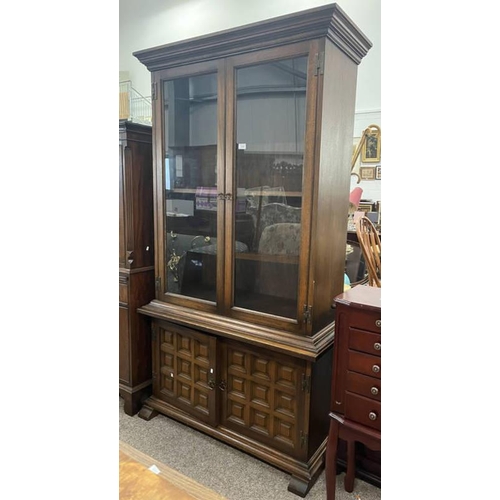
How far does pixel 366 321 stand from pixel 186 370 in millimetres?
1045

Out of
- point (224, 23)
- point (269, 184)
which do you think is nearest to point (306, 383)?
point (269, 184)

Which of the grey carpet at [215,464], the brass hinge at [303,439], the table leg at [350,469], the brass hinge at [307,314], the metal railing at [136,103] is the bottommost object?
the grey carpet at [215,464]

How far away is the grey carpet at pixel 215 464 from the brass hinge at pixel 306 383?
40 centimetres

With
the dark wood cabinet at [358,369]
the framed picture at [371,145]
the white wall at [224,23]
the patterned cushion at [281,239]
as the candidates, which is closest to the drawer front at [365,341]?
the dark wood cabinet at [358,369]

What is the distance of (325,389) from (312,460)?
276mm

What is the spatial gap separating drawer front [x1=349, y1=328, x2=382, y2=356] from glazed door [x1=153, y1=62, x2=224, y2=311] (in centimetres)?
70

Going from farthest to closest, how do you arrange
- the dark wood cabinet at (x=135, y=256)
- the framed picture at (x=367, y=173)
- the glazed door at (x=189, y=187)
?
the framed picture at (x=367, y=173) → the dark wood cabinet at (x=135, y=256) → the glazed door at (x=189, y=187)

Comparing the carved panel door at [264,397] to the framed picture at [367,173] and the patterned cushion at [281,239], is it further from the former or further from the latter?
the framed picture at [367,173]

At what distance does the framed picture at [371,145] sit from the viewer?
425 centimetres

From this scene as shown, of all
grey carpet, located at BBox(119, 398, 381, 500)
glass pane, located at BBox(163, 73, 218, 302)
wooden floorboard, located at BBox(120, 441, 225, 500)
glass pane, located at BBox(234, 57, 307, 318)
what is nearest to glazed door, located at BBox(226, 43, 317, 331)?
glass pane, located at BBox(234, 57, 307, 318)

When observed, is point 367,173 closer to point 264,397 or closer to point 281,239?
point 281,239

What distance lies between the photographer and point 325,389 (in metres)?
1.65
